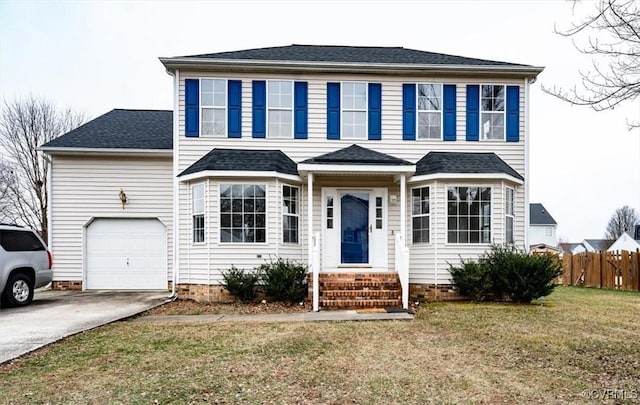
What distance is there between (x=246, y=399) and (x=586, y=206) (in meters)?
71.9

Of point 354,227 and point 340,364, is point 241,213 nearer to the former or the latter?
point 354,227

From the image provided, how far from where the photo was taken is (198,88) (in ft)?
36.1

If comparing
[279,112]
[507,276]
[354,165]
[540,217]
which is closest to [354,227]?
[354,165]

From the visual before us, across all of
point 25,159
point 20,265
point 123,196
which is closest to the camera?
point 20,265

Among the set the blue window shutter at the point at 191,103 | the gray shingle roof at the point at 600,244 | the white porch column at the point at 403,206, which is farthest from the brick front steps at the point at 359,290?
the gray shingle roof at the point at 600,244

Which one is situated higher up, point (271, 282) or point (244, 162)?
point (244, 162)

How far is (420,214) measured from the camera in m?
10.8

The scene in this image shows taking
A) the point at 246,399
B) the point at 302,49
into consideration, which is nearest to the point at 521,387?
the point at 246,399

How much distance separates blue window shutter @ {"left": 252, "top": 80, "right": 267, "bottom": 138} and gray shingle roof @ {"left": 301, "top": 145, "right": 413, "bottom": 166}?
179 centimetres

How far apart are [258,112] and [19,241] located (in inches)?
255

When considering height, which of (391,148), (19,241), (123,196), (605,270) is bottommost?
(605,270)

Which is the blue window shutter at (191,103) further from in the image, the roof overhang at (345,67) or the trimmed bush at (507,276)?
the trimmed bush at (507,276)

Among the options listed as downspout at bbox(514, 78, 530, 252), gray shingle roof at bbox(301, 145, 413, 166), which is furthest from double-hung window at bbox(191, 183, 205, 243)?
downspout at bbox(514, 78, 530, 252)

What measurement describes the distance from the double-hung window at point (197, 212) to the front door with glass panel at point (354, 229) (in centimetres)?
312
